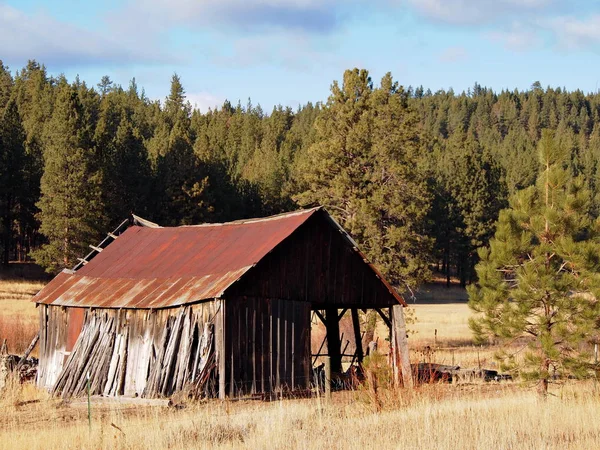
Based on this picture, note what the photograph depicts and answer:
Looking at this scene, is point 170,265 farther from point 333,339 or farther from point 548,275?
point 548,275

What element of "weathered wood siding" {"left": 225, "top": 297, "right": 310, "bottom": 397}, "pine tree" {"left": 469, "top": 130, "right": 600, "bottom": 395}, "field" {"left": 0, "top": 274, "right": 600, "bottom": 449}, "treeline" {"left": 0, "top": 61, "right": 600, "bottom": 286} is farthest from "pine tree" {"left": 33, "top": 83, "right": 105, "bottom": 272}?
"pine tree" {"left": 469, "top": 130, "right": 600, "bottom": 395}

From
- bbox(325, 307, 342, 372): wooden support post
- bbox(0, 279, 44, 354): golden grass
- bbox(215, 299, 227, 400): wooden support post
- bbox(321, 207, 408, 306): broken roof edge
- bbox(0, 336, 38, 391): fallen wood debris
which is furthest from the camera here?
bbox(0, 279, 44, 354): golden grass

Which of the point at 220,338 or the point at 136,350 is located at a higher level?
the point at 220,338

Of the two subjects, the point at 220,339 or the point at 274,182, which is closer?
the point at 220,339

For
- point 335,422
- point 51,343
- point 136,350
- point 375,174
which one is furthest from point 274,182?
point 335,422

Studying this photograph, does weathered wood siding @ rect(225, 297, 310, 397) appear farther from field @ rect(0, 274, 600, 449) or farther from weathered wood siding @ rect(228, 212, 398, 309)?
field @ rect(0, 274, 600, 449)

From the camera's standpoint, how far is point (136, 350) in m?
22.7

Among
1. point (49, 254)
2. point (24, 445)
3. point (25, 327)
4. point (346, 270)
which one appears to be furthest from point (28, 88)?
point (24, 445)

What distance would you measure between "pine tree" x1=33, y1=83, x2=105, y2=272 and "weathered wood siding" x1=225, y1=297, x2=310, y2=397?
3417cm

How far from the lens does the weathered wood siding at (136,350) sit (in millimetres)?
21422

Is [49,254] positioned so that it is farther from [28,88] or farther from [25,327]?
[28,88]

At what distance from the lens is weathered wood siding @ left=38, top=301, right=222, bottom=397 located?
843 inches

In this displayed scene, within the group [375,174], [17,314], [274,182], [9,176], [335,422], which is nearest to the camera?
[335,422]

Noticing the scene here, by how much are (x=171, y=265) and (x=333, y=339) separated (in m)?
6.92
